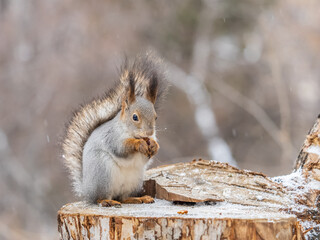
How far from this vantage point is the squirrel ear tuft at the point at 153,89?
5.56 feet

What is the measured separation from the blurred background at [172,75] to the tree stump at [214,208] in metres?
2.70

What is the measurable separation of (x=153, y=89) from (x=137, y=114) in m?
0.13

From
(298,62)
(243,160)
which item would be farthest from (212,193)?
(298,62)

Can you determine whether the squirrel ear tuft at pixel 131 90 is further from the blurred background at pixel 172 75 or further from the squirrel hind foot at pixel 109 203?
the blurred background at pixel 172 75

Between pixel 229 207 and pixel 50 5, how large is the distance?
4730 mm

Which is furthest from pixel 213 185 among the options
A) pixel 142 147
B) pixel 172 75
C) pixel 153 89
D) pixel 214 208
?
pixel 172 75

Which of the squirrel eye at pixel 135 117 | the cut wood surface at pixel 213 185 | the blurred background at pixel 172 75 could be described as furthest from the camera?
the blurred background at pixel 172 75

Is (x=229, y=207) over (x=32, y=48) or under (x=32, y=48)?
under

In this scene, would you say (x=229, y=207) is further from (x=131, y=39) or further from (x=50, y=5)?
(x=50, y=5)

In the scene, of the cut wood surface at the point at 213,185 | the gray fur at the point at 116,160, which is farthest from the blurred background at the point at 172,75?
the gray fur at the point at 116,160

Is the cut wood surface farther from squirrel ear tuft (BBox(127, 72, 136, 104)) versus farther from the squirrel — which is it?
squirrel ear tuft (BBox(127, 72, 136, 104))

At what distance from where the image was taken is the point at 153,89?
5.57ft

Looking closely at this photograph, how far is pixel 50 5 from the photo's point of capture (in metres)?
5.62

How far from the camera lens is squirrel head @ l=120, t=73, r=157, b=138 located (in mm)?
1622
